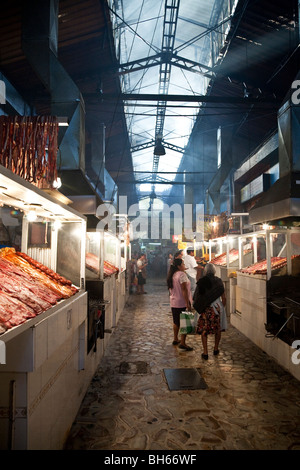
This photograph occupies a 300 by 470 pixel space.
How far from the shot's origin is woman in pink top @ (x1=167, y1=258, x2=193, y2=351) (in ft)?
22.1

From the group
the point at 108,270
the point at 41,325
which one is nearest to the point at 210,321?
the point at 108,270

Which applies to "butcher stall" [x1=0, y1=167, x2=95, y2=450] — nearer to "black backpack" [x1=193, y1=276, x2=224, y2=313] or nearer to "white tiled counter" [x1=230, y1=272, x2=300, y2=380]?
"black backpack" [x1=193, y1=276, x2=224, y2=313]

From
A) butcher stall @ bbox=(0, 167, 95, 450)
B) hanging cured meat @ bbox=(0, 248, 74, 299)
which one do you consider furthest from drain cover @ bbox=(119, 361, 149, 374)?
hanging cured meat @ bbox=(0, 248, 74, 299)

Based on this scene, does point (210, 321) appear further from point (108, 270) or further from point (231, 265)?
point (231, 265)

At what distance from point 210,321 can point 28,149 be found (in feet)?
15.9

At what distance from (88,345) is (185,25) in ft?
37.0

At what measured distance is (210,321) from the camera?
6.13 m

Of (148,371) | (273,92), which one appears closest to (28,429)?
(148,371)

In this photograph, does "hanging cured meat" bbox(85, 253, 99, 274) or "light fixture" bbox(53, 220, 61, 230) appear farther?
"hanging cured meat" bbox(85, 253, 99, 274)

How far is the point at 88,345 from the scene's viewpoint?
481 cm

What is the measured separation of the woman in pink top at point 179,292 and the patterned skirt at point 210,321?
67 cm

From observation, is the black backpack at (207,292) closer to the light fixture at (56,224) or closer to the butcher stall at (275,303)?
the butcher stall at (275,303)

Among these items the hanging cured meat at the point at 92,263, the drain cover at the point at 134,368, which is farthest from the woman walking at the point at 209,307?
the hanging cured meat at the point at 92,263

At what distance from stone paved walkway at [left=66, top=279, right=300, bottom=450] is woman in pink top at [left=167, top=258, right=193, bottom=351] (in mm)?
569
